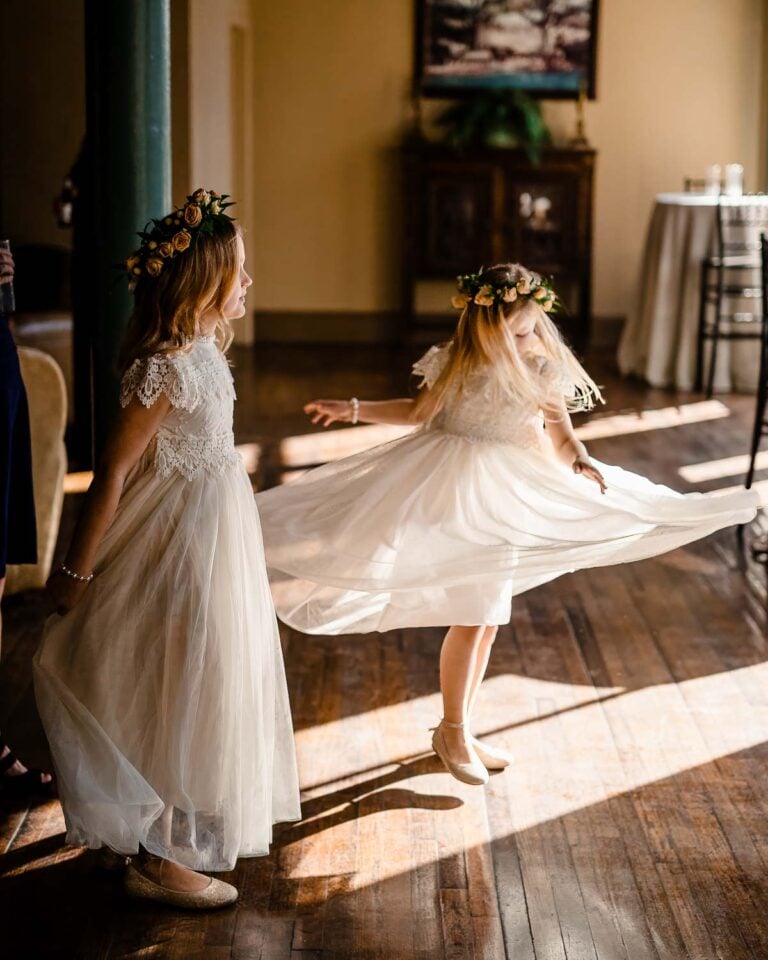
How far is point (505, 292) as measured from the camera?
3127mm

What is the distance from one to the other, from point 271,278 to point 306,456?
4668 millimetres

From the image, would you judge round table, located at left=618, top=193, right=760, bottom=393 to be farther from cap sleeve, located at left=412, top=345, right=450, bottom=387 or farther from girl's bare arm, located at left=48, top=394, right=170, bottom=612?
girl's bare arm, located at left=48, top=394, right=170, bottom=612

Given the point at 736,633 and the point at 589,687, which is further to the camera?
the point at 736,633

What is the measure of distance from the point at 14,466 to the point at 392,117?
8.49 meters

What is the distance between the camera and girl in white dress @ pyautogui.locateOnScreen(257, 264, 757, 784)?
3.03 metres

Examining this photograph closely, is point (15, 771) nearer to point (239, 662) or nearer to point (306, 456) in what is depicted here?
point (239, 662)

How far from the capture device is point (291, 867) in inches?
107

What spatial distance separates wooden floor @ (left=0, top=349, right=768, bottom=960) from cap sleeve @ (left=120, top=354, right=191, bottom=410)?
0.97m

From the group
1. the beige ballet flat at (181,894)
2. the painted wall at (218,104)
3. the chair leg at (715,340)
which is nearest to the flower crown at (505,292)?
the beige ballet flat at (181,894)

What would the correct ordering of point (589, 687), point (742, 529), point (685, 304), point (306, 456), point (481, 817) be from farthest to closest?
point (685, 304) < point (306, 456) < point (742, 529) < point (589, 687) < point (481, 817)

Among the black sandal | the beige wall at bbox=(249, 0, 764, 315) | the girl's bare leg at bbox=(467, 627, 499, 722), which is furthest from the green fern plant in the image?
the black sandal

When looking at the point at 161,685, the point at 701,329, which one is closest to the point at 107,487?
the point at 161,685

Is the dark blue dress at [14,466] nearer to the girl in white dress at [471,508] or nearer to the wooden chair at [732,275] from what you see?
the girl in white dress at [471,508]

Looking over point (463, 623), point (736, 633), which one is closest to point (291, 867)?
point (463, 623)
